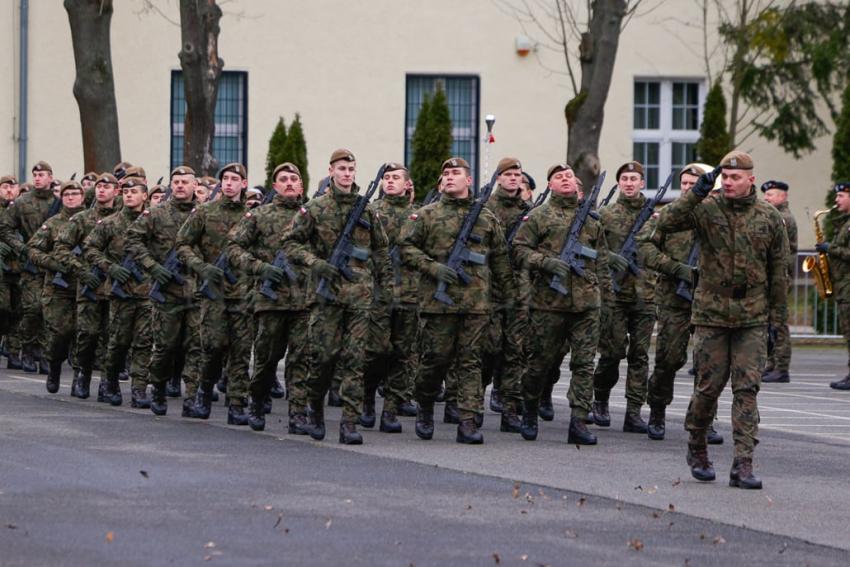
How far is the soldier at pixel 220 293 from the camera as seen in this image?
15531mm

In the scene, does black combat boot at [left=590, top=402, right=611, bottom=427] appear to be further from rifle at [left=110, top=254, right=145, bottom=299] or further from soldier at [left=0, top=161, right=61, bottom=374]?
soldier at [left=0, top=161, right=61, bottom=374]

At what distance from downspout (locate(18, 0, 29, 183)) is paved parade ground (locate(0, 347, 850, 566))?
20.8 metres

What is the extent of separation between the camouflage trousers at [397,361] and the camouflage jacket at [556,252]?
1463mm

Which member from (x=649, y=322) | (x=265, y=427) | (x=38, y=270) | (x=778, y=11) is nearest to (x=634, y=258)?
(x=649, y=322)

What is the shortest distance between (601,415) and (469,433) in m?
2.19

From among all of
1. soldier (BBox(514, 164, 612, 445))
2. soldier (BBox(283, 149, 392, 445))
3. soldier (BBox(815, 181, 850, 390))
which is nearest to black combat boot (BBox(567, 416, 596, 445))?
soldier (BBox(514, 164, 612, 445))

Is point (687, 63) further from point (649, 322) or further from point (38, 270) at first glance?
point (649, 322)

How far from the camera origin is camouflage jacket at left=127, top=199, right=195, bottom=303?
16375mm

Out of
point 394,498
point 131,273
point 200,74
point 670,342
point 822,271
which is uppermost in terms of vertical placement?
point 200,74

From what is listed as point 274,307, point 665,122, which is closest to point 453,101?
point 665,122

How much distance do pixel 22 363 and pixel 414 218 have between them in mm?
7948

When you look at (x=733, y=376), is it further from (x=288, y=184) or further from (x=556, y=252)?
(x=288, y=184)

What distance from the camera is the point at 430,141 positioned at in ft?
119

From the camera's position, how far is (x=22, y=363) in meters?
21.3
